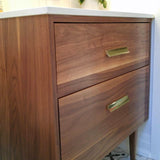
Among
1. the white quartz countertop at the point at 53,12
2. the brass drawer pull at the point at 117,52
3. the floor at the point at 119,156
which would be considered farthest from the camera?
the floor at the point at 119,156

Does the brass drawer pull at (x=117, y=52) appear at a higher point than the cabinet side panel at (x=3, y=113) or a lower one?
higher

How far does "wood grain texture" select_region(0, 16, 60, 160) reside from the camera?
0.66 m

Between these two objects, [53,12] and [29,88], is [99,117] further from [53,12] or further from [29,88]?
[53,12]

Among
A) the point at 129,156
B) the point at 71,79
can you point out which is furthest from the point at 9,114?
the point at 129,156

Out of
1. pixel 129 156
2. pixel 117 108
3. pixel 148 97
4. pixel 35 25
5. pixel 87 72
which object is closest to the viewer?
pixel 35 25

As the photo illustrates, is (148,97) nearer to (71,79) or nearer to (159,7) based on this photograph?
(159,7)

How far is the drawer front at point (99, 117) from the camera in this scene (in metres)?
0.75

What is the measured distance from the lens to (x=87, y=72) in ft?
2.57

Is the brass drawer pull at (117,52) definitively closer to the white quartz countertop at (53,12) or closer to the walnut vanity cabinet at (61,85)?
the walnut vanity cabinet at (61,85)

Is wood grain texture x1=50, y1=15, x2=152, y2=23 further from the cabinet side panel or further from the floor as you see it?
the floor

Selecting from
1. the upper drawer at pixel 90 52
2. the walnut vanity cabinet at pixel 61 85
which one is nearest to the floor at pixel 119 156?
the walnut vanity cabinet at pixel 61 85

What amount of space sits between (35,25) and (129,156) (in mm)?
1055

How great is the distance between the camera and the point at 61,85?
2.28 feet

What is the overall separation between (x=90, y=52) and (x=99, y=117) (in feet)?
0.85
